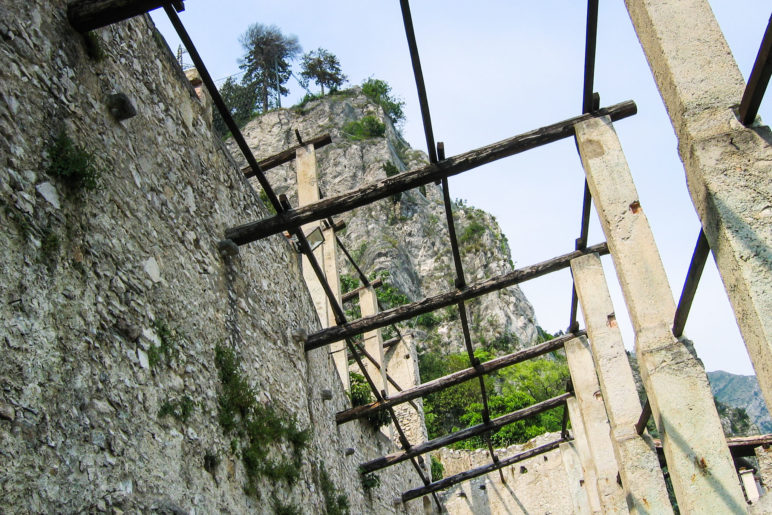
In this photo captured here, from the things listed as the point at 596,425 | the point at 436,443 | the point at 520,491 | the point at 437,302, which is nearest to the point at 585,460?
the point at 596,425

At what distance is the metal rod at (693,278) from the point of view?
3.89 meters


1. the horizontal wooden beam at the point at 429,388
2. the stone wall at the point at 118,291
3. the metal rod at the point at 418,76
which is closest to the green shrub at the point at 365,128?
the horizontal wooden beam at the point at 429,388

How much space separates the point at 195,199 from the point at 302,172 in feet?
17.5

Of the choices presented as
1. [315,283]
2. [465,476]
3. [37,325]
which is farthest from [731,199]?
[465,476]

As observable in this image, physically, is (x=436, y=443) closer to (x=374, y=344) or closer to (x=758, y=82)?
(x=374, y=344)

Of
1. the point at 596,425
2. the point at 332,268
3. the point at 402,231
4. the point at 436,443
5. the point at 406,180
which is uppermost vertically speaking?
the point at 402,231

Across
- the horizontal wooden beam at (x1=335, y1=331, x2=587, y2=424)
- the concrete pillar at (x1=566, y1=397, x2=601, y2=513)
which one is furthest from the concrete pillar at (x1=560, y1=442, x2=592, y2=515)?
the horizontal wooden beam at (x1=335, y1=331, x2=587, y2=424)

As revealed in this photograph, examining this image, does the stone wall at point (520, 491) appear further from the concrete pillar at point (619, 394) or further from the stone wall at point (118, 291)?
the stone wall at point (118, 291)

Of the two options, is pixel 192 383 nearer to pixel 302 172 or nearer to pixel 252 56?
pixel 302 172

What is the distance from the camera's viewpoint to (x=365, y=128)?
1778 inches

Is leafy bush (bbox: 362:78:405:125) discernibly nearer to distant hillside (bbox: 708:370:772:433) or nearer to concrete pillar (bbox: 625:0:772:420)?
concrete pillar (bbox: 625:0:772:420)

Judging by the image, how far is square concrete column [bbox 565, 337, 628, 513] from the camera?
947 cm

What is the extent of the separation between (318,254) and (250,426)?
6.52 meters

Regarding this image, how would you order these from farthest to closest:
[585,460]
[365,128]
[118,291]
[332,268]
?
[365,128] < [332,268] < [585,460] < [118,291]
